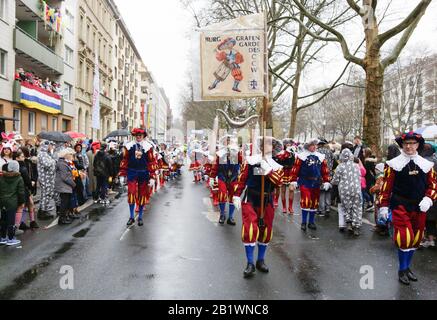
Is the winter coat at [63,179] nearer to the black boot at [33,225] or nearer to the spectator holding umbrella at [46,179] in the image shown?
the black boot at [33,225]

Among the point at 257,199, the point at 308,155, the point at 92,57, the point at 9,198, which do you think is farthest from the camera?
the point at 92,57

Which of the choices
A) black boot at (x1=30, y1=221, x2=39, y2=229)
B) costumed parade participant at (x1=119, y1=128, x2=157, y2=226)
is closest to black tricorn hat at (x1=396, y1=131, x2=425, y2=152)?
costumed parade participant at (x1=119, y1=128, x2=157, y2=226)

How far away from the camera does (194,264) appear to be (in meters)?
6.36

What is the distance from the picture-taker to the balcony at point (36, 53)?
22.5 metres

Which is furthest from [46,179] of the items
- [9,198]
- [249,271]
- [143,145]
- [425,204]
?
[425,204]

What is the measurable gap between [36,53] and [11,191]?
19204 mm

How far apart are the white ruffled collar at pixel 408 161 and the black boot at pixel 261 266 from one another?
221 cm

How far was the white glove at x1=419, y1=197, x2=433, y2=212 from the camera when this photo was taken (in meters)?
5.52

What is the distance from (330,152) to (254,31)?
7.25 metres

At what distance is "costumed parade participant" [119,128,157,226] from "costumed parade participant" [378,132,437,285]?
537cm

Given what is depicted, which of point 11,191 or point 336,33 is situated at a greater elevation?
point 336,33

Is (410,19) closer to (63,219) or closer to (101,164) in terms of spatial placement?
(101,164)

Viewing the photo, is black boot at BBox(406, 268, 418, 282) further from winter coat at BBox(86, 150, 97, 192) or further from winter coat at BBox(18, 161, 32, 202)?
winter coat at BBox(86, 150, 97, 192)

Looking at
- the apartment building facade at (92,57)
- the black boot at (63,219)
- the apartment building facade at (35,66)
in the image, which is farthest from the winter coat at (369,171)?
the apartment building facade at (92,57)
